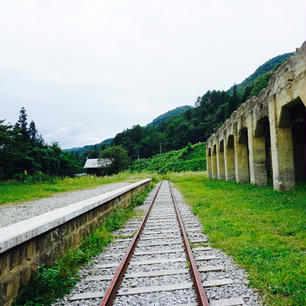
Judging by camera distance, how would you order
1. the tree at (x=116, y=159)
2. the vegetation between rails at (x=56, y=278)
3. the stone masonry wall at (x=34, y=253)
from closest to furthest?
1. the stone masonry wall at (x=34, y=253)
2. the vegetation between rails at (x=56, y=278)
3. the tree at (x=116, y=159)

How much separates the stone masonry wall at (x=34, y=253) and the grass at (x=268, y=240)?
3.01 m

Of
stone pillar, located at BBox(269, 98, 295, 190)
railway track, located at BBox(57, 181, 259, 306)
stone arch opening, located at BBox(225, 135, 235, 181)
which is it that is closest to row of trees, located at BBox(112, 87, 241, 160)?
stone arch opening, located at BBox(225, 135, 235, 181)

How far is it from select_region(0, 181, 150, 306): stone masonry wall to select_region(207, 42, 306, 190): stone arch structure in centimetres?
840

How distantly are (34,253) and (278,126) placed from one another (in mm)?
10824

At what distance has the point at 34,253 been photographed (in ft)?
11.8

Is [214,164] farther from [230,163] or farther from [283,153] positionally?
[283,153]

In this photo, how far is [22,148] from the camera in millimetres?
32188

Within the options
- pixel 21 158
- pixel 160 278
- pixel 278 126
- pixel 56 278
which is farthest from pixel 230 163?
pixel 21 158

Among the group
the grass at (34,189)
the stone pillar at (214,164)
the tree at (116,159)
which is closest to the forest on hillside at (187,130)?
the tree at (116,159)

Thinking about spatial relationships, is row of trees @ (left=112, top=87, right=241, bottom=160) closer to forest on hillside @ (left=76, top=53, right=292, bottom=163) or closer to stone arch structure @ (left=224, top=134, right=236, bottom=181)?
forest on hillside @ (left=76, top=53, right=292, bottom=163)

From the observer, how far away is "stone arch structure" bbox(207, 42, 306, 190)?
966cm

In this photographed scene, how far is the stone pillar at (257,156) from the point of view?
46.2 feet

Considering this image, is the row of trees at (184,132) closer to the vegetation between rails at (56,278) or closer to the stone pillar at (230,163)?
the stone pillar at (230,163)

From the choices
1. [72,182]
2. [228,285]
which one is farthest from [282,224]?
[72,182]
